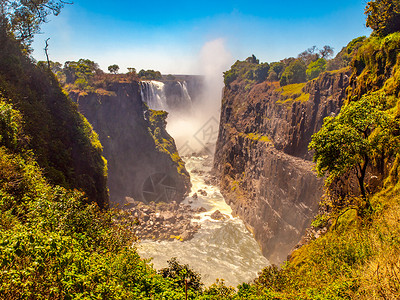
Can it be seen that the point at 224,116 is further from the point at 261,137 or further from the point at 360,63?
the point at 360,63

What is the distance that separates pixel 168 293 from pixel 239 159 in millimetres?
52637

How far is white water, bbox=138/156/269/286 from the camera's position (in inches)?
1336

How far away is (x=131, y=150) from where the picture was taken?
206 feet

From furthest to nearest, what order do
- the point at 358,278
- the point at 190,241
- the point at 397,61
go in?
the point at 190,241
the point at 397,61
the point at 358,278

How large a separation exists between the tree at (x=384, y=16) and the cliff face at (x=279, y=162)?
10.9 m

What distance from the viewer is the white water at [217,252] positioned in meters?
33.9

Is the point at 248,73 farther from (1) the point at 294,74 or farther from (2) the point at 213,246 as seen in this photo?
(2) the point at 213,246

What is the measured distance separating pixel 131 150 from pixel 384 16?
55809 millimetres

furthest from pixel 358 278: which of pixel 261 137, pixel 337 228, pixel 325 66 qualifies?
pixel 325 66

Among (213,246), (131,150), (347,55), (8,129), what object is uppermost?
(347,55)

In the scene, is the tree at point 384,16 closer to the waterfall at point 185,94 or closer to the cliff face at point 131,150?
the cliff face at point 131,150

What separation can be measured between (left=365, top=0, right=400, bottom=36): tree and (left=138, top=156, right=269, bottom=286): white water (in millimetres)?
33467

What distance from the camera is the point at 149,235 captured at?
42.3 meters

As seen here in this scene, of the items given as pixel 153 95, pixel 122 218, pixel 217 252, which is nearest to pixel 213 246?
pixel 217 252
